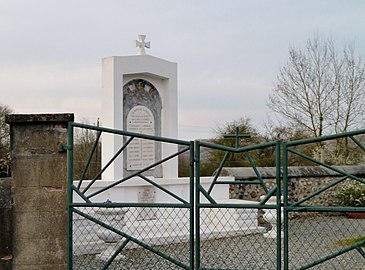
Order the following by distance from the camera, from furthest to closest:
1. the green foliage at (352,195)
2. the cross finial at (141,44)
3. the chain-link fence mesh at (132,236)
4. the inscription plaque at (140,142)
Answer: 1. the green foliage at (352,195)
2. the cross finial at (141,44)
3. the inscription plaque at (140,142)
4. the chain-link fence mesh at (132,236)

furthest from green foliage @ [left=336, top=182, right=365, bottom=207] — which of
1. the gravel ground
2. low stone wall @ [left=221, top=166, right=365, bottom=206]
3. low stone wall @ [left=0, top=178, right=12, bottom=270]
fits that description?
low stone wall @ [left=0, top=178, right=12, bottom=270]

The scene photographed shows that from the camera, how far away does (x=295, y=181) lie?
1264cm

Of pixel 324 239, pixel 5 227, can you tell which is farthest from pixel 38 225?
pixel 324 239

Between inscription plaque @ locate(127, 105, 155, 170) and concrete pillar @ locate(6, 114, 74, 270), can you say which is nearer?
concrete pillar @ locate(6, 114, 74, 270)

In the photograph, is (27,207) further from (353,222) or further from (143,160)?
(353,222)

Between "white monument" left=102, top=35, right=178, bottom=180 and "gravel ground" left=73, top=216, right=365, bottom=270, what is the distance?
1.78 metres

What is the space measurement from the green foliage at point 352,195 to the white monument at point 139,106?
14.7ft

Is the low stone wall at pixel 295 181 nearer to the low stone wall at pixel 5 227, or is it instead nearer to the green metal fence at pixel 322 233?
the green metal fence at pixel 322 233

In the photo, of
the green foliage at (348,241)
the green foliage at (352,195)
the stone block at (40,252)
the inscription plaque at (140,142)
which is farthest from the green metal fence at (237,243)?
the green foliage at (352,195)

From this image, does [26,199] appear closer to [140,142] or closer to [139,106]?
[140,142]

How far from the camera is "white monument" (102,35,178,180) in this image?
365 inches

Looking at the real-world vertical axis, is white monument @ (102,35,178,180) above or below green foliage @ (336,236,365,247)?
above

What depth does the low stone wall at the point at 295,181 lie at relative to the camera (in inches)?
459

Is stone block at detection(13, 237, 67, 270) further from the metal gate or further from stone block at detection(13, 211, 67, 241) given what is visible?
the metal gate
